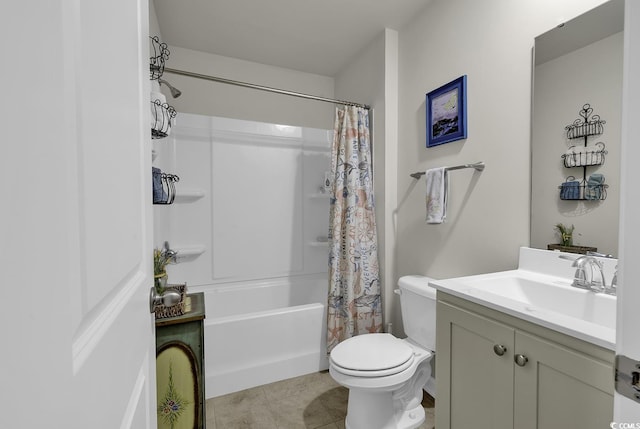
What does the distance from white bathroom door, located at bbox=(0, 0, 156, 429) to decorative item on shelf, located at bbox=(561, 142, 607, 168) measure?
1567 millimetres

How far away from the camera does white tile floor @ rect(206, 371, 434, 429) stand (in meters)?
1.64

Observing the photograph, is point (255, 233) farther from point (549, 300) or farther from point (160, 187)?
point (549, 300)

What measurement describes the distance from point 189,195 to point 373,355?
1.91m

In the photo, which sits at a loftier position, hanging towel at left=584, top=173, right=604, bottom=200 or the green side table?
hanging towel at left=584, top=173, right=604, bottom=200

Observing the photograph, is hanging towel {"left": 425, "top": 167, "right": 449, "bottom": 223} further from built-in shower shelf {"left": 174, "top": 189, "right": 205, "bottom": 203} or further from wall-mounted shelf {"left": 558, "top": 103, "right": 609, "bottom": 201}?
built-in shower shelf {"left": 174, "top": 189, "right": 205, "bottom": 203}

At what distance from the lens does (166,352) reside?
47.4 inches

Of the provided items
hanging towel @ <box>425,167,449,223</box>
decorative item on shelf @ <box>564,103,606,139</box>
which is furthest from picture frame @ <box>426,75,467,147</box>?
decorative item on shelf @ <box>564,103,606,139</box>

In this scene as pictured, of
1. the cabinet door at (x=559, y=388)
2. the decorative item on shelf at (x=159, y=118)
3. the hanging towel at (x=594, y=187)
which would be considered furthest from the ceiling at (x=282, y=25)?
the cabinet door at (x=559, y=388)

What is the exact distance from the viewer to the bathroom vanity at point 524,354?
747mm

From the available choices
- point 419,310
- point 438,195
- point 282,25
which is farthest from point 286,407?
point 282,25

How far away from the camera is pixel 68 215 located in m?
0.29

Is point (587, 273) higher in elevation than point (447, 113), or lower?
lower

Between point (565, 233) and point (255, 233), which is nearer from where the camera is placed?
point (565, 233)

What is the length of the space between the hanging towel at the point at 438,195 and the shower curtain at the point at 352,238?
570 millimetres
